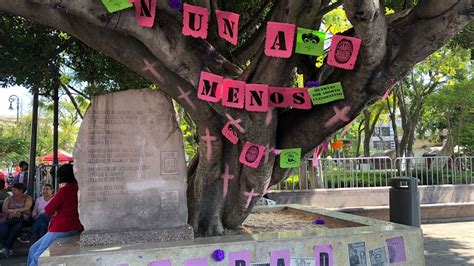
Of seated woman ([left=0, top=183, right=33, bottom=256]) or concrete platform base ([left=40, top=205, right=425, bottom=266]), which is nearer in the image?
concrete platform base ([left=40, top=205, right=425, bottom=266])

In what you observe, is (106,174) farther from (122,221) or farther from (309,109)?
(309,109)

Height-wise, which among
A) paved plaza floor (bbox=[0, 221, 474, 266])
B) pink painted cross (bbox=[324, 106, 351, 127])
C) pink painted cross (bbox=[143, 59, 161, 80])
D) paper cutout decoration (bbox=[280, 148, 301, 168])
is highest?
pink painted cross (bbox=[143, 59, 161, 80])

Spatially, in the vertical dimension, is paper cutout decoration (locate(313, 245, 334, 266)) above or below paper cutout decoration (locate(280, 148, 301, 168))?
below

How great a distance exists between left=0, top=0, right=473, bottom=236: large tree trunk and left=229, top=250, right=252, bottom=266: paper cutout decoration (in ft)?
3.10

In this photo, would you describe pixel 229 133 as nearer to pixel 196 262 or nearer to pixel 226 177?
pixel 226 177

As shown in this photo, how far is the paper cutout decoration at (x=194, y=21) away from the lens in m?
4.48

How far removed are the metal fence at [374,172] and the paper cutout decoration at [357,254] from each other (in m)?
7.06

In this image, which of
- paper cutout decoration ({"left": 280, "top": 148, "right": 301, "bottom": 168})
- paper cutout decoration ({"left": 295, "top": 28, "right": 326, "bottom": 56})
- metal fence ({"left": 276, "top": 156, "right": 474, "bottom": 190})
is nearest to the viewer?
paper cutout decoration ({"left": 295, "top": 28, "right": 326, "bottom": 56})

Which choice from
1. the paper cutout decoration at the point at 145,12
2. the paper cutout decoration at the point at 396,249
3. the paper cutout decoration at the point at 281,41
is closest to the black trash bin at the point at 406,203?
the paper cutout decoration at the point at 396,249

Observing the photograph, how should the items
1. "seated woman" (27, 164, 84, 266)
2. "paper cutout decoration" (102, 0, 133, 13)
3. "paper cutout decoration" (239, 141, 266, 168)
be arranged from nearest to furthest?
"paper cutout decoration" (102, 0, 133, 13), "paper cutout decoration" (239, 141, 266, 168), "seated woman" (27, 164, 84, 266)

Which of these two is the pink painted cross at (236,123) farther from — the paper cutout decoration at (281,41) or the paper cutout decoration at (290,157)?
the paper cutout decoration at (281,41)

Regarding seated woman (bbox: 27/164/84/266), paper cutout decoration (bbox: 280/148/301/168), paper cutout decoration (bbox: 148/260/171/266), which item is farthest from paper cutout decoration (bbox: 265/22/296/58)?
seated woman (bbox: 27/164/84/266)

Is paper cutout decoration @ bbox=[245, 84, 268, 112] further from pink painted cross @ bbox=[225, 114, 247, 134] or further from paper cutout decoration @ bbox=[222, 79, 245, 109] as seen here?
pink painted cross @ bbox=[225, 114, 247, 134]

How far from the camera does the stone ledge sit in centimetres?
486
